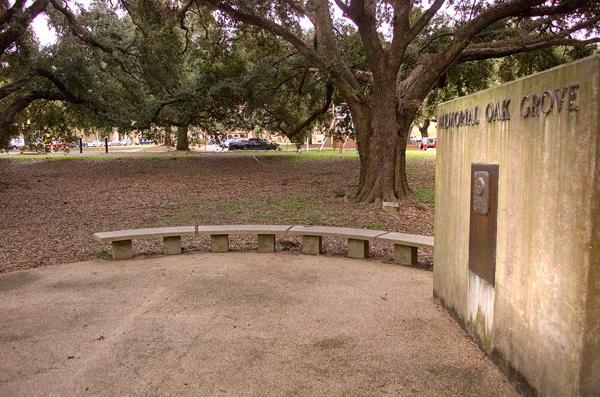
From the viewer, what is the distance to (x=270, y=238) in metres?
7.23

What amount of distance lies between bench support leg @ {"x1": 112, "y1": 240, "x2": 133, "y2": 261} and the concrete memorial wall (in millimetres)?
4458

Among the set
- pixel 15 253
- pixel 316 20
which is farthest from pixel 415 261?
pixel 316 20

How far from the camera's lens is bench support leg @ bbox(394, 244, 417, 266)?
6.57m

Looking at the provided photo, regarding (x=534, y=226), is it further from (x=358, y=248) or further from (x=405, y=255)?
(x=358, y=248)

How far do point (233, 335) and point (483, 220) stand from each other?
7.00ft

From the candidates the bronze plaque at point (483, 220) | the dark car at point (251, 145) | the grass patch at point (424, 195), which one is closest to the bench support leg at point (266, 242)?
the bronze plaque at point (483, 220)

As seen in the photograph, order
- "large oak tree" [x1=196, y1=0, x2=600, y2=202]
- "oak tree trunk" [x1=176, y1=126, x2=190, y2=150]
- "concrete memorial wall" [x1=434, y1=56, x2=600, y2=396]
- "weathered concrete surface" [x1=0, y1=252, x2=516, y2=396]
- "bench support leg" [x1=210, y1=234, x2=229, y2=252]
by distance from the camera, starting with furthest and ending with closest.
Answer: "oak tree trunk" [x1=176, y1=126, x2=190, y2=150] → "large oak tree" [x1=196, y1=0, x2=600, y2=202] → "bench support leg" [x1=210, y1=234, x2=229, y2=252] → "weathered concrete surface" [x1=0, y1=252, x2=516, y2=396] → "concrete memorial wall" [x1=434, y1=56, x2=600, y2=396]

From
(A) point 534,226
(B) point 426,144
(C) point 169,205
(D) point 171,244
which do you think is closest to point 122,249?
(D) point 171,244

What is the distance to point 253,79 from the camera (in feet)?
57.7

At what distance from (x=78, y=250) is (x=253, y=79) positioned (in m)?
11.4

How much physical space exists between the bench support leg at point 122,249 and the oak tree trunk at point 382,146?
5430 millimetres

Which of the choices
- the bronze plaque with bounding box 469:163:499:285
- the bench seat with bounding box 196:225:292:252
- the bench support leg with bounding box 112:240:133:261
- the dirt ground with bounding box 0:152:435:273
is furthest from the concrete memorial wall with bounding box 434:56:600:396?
the bench support leg with bounding box 112:240:133:261

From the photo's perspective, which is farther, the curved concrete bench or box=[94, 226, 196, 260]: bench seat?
box=[94, 226, 196, 260]: bench seat

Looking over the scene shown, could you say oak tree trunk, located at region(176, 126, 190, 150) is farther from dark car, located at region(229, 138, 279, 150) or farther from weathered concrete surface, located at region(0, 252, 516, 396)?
weathered concrete surface, located at region(0, 252, 516, 396)
